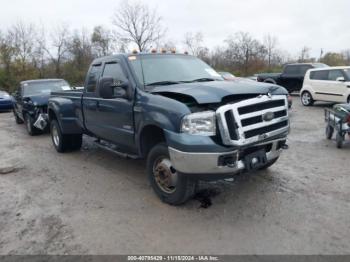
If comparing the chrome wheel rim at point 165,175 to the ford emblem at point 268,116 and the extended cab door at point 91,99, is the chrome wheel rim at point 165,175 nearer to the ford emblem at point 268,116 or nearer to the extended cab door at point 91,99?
the ford emblem at point 268,116

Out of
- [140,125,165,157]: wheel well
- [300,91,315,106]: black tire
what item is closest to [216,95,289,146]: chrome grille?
[140,125,165,157]: wheel well

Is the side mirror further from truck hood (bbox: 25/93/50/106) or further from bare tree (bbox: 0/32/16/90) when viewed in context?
bare tree (bbox: 0/32/16/90)

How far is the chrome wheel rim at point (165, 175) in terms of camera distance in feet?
13.3

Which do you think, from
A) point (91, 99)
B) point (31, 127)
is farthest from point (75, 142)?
point (31, 127)

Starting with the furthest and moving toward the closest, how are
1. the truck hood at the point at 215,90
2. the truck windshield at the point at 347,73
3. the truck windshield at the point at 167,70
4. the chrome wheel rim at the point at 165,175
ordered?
the truck windshield at the point at 347,73, the truck windshield at the point at 167,70, the chrome wheel rim at the point at 165,175, the truck hood at the point at 215,90

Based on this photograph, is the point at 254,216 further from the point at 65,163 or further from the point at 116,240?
the point at 65,163

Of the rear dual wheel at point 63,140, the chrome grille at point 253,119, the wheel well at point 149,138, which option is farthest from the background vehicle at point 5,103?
the chrome grille at point 253,119

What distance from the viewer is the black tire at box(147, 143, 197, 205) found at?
12.8 feet

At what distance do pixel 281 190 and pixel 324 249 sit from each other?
149cm

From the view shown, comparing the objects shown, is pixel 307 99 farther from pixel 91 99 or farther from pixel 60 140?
pixel 91 99

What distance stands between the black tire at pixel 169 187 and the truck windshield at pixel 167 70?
106 centimetres

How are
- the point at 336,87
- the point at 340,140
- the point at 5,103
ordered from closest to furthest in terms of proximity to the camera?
the point at 340,140 < the point at 336,87 < the point at 5,103

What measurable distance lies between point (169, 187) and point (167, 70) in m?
1.84

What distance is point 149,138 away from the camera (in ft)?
14.6
